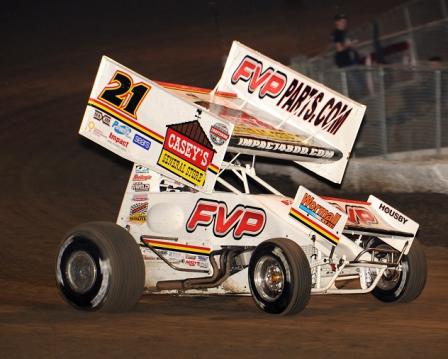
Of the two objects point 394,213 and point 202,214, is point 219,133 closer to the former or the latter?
point 202,214

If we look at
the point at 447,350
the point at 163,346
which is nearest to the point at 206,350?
the point at 163,346

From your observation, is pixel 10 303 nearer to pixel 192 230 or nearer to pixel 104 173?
pixel 192 230

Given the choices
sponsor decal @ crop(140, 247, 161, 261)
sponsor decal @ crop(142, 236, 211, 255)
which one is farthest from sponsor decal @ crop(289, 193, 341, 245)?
sponsor decal @ crop(140, 247, 161, 261)

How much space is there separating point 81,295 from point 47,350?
1.74 meters

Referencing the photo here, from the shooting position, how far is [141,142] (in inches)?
386

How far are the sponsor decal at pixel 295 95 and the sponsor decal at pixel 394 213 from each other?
94cm

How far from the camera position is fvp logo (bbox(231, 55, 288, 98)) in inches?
431

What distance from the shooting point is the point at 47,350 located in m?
7.97

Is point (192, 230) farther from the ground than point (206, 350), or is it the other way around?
point (192, 230)

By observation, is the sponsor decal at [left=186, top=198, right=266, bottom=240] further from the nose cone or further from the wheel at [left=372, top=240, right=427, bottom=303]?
the wheel at [left=372, top=240, right=427, bottom=303]

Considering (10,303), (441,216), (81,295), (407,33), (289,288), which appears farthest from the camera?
(407,33)

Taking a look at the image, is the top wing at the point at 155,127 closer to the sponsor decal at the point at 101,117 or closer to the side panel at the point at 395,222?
the sponsor decal at the point at 101,117

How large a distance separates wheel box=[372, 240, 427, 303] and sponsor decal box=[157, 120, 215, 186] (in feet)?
6.75

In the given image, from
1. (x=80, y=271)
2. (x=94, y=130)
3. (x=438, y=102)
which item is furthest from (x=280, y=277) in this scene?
(x=438, y=102)
